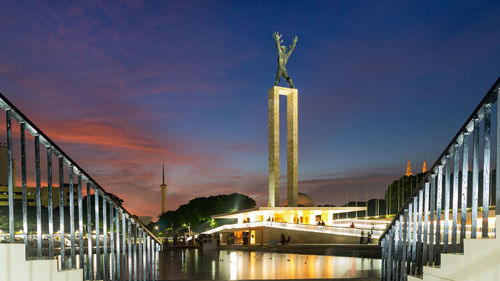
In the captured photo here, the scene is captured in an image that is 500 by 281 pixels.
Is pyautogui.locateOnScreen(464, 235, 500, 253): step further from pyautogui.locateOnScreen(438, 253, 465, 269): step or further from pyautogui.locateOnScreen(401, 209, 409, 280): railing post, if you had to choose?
pyautogui.locateOnScreen(401, 209, 409, 280): railing post

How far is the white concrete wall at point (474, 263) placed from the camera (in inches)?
151

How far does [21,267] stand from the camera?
412 centimetres

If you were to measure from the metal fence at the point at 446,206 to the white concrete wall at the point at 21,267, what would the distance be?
465 centimetres

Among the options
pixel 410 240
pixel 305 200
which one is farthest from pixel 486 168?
pixel 305 200

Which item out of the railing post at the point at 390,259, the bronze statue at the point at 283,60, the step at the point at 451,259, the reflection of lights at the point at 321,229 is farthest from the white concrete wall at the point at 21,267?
the bronze statue at the point at 283,60

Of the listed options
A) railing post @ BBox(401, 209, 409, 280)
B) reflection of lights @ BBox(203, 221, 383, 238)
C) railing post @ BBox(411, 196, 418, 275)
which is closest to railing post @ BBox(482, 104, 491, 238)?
railing post @ BBox(411, 196, 418, 275)

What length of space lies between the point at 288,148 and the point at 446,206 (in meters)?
40.3

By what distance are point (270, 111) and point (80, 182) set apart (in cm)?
4027

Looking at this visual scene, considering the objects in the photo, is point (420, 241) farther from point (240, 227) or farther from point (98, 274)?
point (240, 227)

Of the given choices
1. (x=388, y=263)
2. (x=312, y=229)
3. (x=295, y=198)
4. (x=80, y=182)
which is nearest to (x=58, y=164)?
(x=80, y=182)

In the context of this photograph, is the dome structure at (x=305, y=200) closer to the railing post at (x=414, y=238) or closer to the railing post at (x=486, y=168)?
the railing post at (x=414, y=238)

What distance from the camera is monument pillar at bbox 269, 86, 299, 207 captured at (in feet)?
145

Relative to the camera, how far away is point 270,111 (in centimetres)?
4503

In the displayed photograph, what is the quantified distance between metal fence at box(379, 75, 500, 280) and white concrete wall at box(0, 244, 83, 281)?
15.2ft
